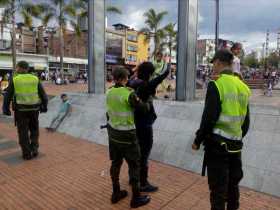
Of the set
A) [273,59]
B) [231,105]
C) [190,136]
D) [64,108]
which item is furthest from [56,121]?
[273,59]

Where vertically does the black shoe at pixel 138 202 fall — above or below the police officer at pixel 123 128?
below

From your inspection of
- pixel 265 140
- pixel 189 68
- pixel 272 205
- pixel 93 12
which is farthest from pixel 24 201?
pixel 93 12

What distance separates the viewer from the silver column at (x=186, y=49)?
294 inches

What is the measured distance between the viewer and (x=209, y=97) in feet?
8.75

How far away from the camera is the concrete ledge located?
430 cm

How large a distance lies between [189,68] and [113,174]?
471 cm

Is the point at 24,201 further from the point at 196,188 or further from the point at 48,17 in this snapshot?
the point at 48,17

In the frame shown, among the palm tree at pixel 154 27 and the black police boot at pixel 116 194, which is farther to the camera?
Answer: the palm tree at pixel 154 27

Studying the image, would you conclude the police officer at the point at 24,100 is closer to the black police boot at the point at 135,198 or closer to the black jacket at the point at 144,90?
the black jacket at the point at 144,90

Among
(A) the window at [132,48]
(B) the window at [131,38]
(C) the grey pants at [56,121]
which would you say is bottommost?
(C) the grey pants at [56,121]

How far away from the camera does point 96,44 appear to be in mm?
9914

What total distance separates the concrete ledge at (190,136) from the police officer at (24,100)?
1.74 meters

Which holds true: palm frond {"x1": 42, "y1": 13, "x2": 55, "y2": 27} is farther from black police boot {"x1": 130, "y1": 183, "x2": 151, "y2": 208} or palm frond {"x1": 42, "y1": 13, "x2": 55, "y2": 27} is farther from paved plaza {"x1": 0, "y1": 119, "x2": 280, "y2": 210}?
black police boot {"x1": 130, "y1": 183, "x2": 151, "y2": 208}

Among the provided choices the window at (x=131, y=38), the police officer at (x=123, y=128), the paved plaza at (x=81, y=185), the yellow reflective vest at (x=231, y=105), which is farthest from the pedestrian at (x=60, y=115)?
the window at (x=131, y=38)
